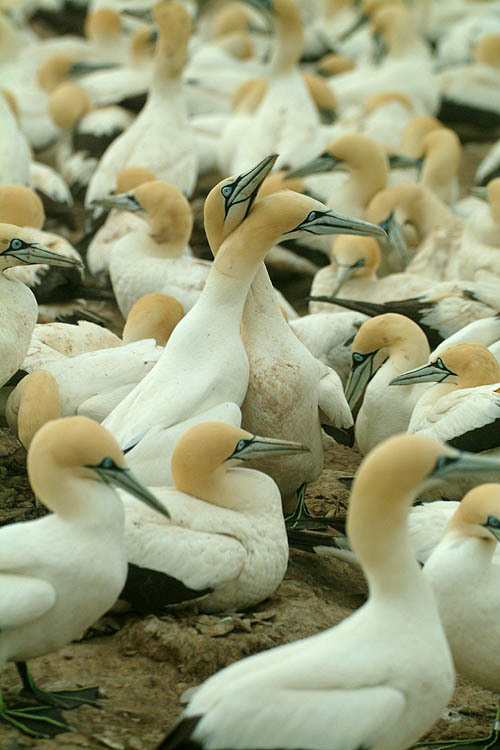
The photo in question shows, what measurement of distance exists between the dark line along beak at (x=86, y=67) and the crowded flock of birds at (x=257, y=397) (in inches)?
70.2

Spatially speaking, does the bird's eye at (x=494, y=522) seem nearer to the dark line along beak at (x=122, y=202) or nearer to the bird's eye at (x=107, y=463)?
the bird's eye at (x=107, y=463)

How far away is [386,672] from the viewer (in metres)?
3.31

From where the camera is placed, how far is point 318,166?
8.52 metres

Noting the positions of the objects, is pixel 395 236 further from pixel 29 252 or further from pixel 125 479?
pixel 125 479

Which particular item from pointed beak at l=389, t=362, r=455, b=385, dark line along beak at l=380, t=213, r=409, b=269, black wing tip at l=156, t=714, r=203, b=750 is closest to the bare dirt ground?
black wing tip at l=156, t=714, r=203, b=750

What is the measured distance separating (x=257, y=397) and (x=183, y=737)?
222 centimetres

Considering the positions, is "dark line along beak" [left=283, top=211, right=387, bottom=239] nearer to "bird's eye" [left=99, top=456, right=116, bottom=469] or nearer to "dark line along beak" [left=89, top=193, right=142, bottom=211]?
"bird's eye" [left=99, top=456, right=116, bottom=469]

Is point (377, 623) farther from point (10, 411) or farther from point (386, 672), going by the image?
point (10, 411)

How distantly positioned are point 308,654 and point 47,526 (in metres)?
1.04

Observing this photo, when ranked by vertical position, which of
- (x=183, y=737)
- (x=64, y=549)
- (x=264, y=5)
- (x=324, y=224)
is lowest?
(x=183, y=737)

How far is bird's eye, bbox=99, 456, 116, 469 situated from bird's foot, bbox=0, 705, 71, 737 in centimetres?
Answer: 76

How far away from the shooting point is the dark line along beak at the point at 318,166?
848 cm

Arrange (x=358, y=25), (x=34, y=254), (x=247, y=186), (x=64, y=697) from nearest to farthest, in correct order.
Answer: (x=64, y=697) < (x=247, y=186) < (x=34, y=254) < (x=358, y=25)

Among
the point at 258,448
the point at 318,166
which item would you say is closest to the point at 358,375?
the point at 258,448
